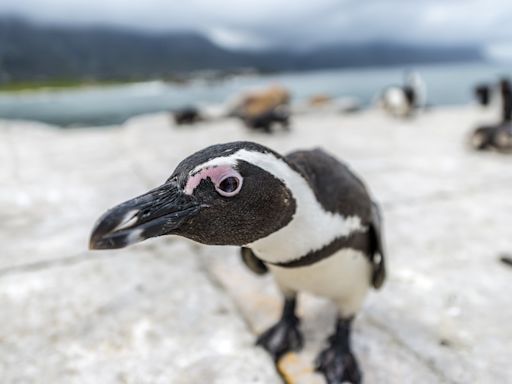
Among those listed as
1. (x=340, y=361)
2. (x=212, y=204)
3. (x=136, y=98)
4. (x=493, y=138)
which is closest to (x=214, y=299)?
(x=340, y=361)

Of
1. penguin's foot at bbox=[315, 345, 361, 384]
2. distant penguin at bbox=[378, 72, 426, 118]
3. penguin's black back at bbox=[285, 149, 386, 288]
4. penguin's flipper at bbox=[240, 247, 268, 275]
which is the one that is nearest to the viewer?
penguin's black back at bbox=[285, 149, 386, 288]

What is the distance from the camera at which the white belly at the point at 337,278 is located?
5.67 feet

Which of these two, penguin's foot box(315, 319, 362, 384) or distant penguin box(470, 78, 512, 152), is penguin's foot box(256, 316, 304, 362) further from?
distant penguin box(470, 78, 512, 152)

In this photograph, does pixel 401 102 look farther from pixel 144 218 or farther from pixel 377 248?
pixel 144 218

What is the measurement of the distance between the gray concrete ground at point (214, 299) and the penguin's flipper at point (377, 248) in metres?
0.33

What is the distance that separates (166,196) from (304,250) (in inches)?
22.0

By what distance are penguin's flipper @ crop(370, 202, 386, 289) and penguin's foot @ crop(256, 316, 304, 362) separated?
455 mm

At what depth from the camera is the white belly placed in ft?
5.67

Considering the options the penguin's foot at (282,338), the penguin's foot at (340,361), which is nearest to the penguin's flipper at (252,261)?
the penguin's foot at (282,338)

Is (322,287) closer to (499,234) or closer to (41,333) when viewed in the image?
(41,333)

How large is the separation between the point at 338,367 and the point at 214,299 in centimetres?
86

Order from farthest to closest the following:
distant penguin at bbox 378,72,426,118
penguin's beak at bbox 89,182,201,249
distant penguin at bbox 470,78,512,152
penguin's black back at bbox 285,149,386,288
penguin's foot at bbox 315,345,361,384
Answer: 1. distant penguin at bbox 378,72,426,118
2. distant penguin at bbox 470,78,512,152
3. penguin's foot at bbox 315,345,361,384
4. penguin's black back at bbox 285,149,386,288
5. penguin's beak at bbox 89,182,201,249

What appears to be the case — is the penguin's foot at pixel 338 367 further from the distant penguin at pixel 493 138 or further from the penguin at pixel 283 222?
the distant penguin at pixel 493 138

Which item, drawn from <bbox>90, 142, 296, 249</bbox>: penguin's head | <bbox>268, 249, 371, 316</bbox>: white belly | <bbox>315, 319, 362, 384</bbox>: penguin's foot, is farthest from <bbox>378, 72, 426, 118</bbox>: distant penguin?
<bbox>90, 142, 296, 249</bbox>: penguin's head
